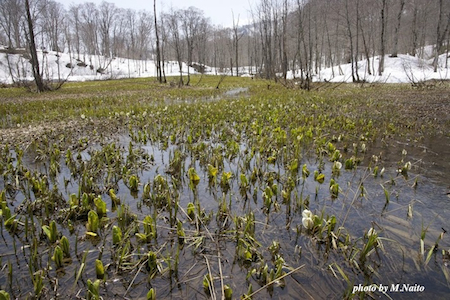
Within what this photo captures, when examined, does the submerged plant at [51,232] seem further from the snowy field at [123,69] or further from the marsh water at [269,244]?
the snowy field at [123,69]

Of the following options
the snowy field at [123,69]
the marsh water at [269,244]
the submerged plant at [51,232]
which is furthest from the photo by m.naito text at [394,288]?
the snowy field at [123,69]

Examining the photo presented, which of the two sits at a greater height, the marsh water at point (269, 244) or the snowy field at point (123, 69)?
the snowy field at point (123, 69)

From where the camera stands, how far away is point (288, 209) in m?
2.85

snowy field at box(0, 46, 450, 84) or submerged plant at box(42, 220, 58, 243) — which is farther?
snowy field at box(0, 46, 450, 84)

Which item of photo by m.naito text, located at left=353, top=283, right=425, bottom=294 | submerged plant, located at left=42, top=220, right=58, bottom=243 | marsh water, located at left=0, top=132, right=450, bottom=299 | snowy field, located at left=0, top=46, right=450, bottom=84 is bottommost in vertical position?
photo by m.naito text, located at left=353, top=283, right=425, bottom=294

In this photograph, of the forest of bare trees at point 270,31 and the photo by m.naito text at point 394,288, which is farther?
the forest of bare trees at point 270,31

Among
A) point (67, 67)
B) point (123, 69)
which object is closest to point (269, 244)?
point (67, 67)

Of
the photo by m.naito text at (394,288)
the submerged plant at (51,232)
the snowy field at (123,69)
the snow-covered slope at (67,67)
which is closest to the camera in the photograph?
the photo by m.naito text at (394,288)

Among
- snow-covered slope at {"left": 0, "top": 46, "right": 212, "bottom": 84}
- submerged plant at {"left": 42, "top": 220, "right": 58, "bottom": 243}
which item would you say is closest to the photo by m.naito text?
submerged plant at {"left": 42, "top": 220, "right": 58, "bottom": 243}

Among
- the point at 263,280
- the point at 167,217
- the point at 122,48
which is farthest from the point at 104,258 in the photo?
the point at 122,48

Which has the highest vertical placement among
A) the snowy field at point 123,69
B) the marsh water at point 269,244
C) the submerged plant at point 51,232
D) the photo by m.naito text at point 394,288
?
the snowy field at point 123,69

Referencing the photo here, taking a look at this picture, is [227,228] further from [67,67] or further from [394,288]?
[67,67]

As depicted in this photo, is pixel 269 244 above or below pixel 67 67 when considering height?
below

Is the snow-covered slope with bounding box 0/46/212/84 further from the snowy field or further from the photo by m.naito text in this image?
the photo by m.naito text
